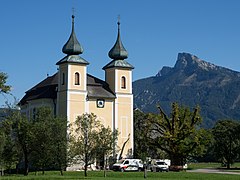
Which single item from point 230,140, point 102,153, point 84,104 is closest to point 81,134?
point 102,153

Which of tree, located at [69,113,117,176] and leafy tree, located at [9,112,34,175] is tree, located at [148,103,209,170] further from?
leafy tree, located at [9,112,34,175]

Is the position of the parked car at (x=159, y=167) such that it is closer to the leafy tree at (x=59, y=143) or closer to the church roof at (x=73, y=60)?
the leafy tree at (x=59, y=143)

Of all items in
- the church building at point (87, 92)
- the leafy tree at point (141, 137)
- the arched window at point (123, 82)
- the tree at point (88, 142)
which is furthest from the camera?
the leafy tree at point (141, 137)

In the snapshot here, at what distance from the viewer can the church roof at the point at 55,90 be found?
8429cm

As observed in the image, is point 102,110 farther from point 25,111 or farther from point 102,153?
point 102,153

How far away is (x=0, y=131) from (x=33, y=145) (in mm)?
14565

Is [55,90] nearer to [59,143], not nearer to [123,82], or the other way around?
[123,82]

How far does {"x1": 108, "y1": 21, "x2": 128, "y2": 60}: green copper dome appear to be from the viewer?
8767 cm

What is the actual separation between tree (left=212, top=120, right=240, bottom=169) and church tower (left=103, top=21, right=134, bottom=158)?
50.3ft

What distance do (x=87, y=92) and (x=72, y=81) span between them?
291 centimetres

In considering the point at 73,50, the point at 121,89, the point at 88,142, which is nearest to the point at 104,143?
the point at 88,142

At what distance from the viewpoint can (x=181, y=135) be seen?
80.1 m

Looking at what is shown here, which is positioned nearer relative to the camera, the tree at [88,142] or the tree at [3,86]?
the tree at [3,86]

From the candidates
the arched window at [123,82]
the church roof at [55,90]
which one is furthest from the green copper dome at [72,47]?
the arched window at [123,82]
